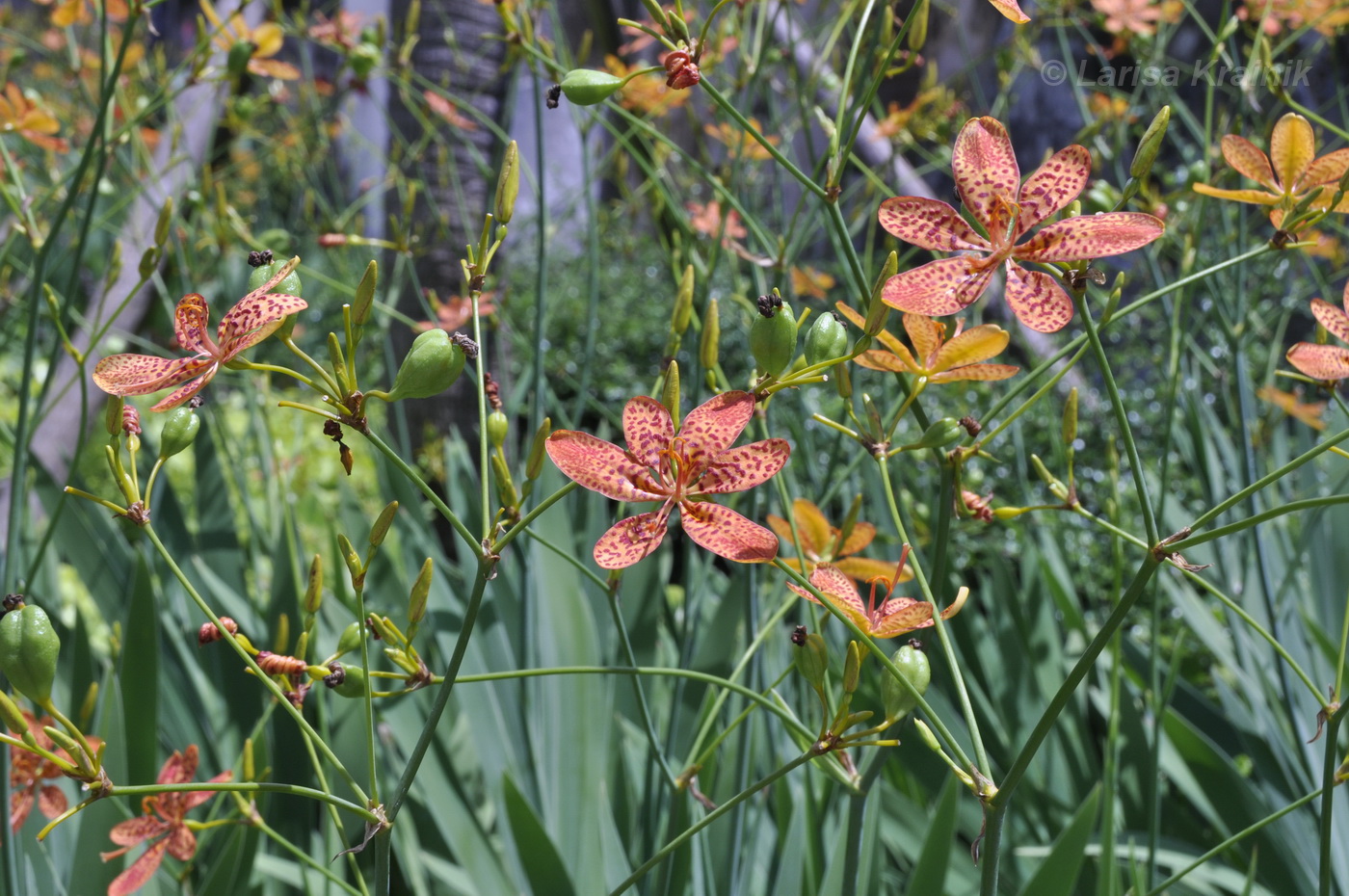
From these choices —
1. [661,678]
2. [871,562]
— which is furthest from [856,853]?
[661,678]

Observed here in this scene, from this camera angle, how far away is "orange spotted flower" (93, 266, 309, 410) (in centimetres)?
38

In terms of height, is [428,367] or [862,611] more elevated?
[428,367]

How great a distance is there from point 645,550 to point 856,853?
218mm

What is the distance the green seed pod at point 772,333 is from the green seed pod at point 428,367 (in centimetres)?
13

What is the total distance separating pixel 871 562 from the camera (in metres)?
0.62

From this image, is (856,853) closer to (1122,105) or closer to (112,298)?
(1122,105)

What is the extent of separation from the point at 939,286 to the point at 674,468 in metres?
0.15

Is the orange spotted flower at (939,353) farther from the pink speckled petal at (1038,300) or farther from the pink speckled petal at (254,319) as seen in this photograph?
the pink speckled petal at (254,319)

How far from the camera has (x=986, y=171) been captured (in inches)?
18.2

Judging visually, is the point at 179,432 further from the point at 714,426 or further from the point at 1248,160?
the point at 1248,160

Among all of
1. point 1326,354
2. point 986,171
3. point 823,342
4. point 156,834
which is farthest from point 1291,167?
point 156,834

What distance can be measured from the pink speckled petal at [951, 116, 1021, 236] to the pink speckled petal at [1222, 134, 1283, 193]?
192mm

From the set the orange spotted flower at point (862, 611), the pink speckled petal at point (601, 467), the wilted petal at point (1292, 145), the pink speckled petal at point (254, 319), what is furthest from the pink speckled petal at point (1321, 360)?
the pink speckled petal at point (254, 319)

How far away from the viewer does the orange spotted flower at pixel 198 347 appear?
38cm
